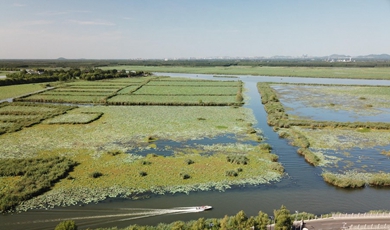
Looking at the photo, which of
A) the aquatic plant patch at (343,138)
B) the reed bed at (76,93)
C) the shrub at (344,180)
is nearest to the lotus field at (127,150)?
the shrub at (344,180)

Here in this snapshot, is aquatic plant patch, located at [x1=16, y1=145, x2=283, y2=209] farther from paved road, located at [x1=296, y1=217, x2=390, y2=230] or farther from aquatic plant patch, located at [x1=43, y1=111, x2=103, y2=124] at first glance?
aquatic plant patch, located at [x1=43, y1=111, x2=103, y2=124]

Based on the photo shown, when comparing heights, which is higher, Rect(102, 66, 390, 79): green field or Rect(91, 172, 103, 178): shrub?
Rect(102, 66, 390, 79): green field

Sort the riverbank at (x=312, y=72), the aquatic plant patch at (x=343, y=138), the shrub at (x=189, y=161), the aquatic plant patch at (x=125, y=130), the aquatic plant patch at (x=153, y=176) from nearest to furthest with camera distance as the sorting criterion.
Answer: the aquatic plant patch at (x=153, y=176) < the shrub at (x=189, y=161) < the aquatic plant patch at (x=125, y=130) < the aquatic plant patch at (x=343, y=138) < the riverbank at (x=312, y=72)

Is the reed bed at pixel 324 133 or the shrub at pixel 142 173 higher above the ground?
the reed bed at pixel 324 133

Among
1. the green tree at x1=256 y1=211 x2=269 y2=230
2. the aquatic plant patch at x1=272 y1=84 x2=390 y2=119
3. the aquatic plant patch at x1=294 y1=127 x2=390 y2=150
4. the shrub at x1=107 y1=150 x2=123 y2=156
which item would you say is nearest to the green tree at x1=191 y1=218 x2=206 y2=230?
the green tree at x1=256 y1=211 x2=269 y2=230

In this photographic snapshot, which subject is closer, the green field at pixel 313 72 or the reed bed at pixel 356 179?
the reed bed at pixel 356 179

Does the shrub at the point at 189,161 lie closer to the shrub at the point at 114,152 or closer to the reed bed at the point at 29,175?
the shrub at the point at 114,152

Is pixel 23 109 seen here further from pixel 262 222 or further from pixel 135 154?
pixel 262 222

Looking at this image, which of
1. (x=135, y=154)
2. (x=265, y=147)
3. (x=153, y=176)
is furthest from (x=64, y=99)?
(x=265, y=147)
